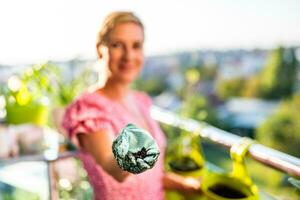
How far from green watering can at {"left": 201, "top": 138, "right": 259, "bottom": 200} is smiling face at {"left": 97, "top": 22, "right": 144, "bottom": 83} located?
0.29 m

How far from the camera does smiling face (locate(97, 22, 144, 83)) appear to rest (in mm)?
785

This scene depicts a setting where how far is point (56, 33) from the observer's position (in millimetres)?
1303

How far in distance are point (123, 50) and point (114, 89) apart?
99mm

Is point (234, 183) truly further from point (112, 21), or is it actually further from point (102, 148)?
point (112, 21)

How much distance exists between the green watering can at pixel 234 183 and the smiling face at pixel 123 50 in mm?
288

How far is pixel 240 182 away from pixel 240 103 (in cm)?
2389

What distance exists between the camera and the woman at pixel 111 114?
2.51ft

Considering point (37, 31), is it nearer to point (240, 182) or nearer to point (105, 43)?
point (105, 43)

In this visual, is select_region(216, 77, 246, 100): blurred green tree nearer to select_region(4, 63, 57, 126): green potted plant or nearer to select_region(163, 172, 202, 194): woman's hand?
select_region(4, 63, 57, 126): green potted plant

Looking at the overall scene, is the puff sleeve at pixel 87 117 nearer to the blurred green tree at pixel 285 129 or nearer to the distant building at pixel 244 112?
the blurred green tree at pixel 285 129

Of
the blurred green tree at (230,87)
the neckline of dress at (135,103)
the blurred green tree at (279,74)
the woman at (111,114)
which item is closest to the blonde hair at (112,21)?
the woman at (111,114)

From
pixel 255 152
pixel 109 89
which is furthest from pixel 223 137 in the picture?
pixel 109 89

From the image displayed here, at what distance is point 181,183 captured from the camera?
92 centimetres

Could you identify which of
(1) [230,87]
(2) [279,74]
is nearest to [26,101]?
(2) [279,74]
